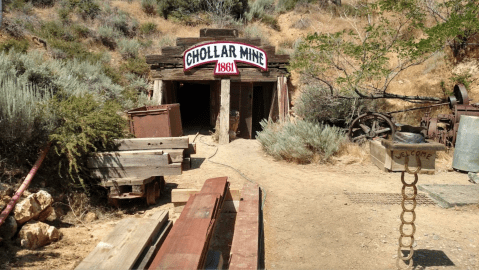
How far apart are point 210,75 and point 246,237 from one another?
813cm

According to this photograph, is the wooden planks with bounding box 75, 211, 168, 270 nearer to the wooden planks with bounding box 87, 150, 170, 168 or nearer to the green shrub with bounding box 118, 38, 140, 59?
the wooden planks with bounding box 87, 150, 170, 168

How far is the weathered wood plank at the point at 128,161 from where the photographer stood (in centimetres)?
562

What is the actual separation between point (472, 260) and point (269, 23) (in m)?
18.5

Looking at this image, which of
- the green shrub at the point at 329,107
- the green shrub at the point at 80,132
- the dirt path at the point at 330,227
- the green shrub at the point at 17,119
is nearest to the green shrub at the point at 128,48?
the green shrub at the point at 329,107

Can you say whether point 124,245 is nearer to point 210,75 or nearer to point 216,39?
point 210,75

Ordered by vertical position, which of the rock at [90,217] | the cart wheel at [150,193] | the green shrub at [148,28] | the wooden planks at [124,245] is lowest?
the rock at [90,217]

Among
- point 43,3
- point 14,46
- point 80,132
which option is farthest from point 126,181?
point 43,3

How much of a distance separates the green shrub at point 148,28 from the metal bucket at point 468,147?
51.1ft

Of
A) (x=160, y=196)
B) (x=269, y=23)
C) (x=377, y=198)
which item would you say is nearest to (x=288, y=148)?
(x=377, y=198)

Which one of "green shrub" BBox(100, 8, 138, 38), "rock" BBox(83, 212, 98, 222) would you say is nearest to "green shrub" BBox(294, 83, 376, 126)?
"rock" BBox(83, 212, 98, 222)

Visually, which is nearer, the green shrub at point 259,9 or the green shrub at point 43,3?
the green shrub at point 43,3

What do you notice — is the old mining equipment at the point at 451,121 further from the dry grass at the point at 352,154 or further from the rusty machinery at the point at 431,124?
the dry grass at the point at 352,154

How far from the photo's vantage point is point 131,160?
18.6 feet

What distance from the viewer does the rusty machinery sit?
913 cm
